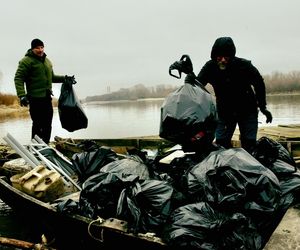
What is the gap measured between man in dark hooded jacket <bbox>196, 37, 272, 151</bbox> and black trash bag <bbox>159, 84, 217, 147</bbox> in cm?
98

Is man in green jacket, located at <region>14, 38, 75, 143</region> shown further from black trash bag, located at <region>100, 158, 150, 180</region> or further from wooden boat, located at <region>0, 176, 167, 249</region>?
black trash bag, located at <region>100, 158, 150, 180</region>

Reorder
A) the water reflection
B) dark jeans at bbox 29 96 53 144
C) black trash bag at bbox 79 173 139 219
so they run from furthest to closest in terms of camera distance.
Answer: the water reflection → dark jeans at bbox 29 96 53 144 → black trash bag at bbox 79 173 139 219

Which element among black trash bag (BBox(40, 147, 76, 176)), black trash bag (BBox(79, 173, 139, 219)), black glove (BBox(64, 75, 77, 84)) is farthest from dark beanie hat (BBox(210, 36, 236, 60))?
black glove (BBox(64, 75, 77, 84))

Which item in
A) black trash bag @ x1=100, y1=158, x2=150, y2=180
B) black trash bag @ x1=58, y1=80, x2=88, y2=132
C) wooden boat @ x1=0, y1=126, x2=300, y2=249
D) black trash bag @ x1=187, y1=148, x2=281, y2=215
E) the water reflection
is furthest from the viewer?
the water reflection

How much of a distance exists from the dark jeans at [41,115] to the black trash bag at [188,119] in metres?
3.56

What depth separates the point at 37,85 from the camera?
6.57 m

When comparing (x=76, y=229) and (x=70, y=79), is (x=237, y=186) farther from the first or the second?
(x=70, y=79)

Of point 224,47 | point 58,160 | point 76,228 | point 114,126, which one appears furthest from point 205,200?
point 114,126

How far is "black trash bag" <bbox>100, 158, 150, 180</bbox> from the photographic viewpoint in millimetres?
3419

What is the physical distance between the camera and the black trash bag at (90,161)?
420 cm

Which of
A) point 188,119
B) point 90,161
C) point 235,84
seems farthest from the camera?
point 235,84

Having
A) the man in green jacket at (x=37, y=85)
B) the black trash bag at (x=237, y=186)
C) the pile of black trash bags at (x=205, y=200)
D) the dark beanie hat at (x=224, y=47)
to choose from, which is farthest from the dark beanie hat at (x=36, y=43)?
the black trash bag at (x=237, y=186)

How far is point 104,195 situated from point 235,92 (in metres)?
2.29

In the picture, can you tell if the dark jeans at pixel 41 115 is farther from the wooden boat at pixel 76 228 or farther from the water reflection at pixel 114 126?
the water reflection at pixel 114 126
